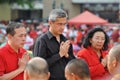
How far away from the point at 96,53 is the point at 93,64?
20 cm

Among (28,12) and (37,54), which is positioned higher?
(37,54)

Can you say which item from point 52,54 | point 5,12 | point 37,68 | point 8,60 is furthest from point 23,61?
point 5,12

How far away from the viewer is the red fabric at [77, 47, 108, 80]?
5.45 m

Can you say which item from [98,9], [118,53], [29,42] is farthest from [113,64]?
[98,9]

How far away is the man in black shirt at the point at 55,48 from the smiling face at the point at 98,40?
0.63m

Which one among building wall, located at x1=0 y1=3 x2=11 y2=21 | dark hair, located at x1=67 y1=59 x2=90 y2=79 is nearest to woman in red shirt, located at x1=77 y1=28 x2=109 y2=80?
dark hair, located at x1=67 y1=59 x2=90 y2=79

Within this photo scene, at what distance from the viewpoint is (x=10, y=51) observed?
473 cm

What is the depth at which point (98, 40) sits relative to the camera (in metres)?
5.57

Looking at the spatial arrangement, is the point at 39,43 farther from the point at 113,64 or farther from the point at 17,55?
the point at 113,64

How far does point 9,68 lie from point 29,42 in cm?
1014

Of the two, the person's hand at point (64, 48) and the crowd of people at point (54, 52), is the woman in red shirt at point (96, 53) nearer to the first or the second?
the crowd of people at point (54, 52)

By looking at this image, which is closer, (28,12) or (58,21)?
(58,21)

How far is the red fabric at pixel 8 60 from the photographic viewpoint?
15.3ft

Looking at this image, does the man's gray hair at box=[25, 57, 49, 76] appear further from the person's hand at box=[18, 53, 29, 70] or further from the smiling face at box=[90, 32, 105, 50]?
the smiling face at box=[90, 32, 105, 50]
